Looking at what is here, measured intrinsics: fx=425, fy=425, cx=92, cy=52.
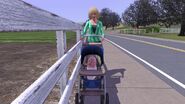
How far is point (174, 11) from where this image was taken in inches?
3167

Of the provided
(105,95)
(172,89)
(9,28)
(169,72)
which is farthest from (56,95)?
(9,28)

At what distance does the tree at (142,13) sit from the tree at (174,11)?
10179 millimetres

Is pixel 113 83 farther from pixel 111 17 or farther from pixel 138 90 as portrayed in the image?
pixel 111 17

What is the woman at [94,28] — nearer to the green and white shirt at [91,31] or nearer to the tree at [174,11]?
the green and white shirt at [91,31]

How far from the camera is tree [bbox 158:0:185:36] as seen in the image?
78.6 m

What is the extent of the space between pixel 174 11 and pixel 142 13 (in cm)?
3909

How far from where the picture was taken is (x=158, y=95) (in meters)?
9.20

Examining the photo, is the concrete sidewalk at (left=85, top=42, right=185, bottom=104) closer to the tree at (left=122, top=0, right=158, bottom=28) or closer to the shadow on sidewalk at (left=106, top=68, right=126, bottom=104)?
the shadow on sidewalk at (left=106, top=68, right=126, bottom=104)

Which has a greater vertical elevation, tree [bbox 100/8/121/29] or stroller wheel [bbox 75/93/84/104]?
stroller wheel [bbox 75/93/84/104]

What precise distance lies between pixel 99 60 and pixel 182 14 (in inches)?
2854

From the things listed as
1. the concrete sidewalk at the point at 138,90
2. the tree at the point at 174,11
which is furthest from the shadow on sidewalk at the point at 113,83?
the tree at the point at 174,11

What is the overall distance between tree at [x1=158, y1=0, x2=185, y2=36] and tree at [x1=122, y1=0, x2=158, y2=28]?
10.2m

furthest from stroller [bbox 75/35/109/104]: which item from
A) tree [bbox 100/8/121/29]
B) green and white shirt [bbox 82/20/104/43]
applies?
tree [bbox 100/8/121/29]

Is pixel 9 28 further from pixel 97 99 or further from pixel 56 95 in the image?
pixel 56 95
